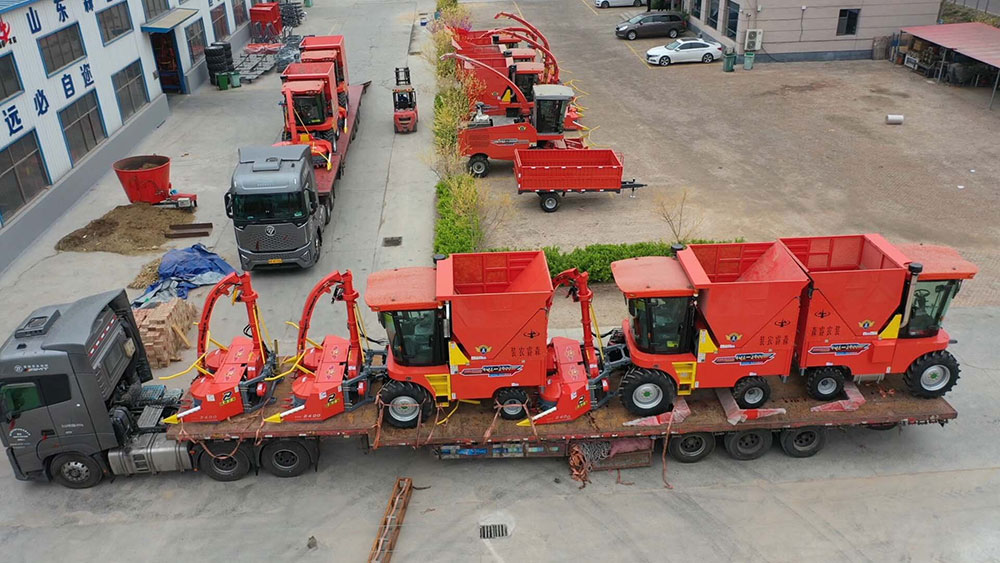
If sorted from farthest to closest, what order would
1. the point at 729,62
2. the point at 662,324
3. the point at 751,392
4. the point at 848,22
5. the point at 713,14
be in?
the point at 713,14 < the point at 848,22 < the point at 729,62 < the point at 751,392 < the point at 662,324

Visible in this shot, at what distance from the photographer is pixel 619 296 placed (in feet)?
57.3

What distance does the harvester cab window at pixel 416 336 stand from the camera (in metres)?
11.7

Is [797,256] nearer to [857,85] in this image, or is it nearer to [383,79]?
[857,85]

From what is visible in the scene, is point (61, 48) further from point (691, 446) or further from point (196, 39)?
point (691, 446)

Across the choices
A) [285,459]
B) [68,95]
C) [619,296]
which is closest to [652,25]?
[619,296]

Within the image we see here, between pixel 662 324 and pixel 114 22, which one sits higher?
pixel 114 22

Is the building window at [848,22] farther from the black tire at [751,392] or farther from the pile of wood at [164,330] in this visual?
the pile of wood at [164,330]

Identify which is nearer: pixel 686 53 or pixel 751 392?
pixel 751 392

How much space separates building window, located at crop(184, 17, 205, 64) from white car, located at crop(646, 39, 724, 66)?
21.3m

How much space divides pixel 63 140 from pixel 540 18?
3115 centimetres

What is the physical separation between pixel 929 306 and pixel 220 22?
36.9 meters

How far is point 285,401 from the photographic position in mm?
12555

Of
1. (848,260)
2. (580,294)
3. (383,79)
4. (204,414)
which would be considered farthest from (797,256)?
(383,79)

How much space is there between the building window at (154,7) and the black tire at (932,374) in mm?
29625
